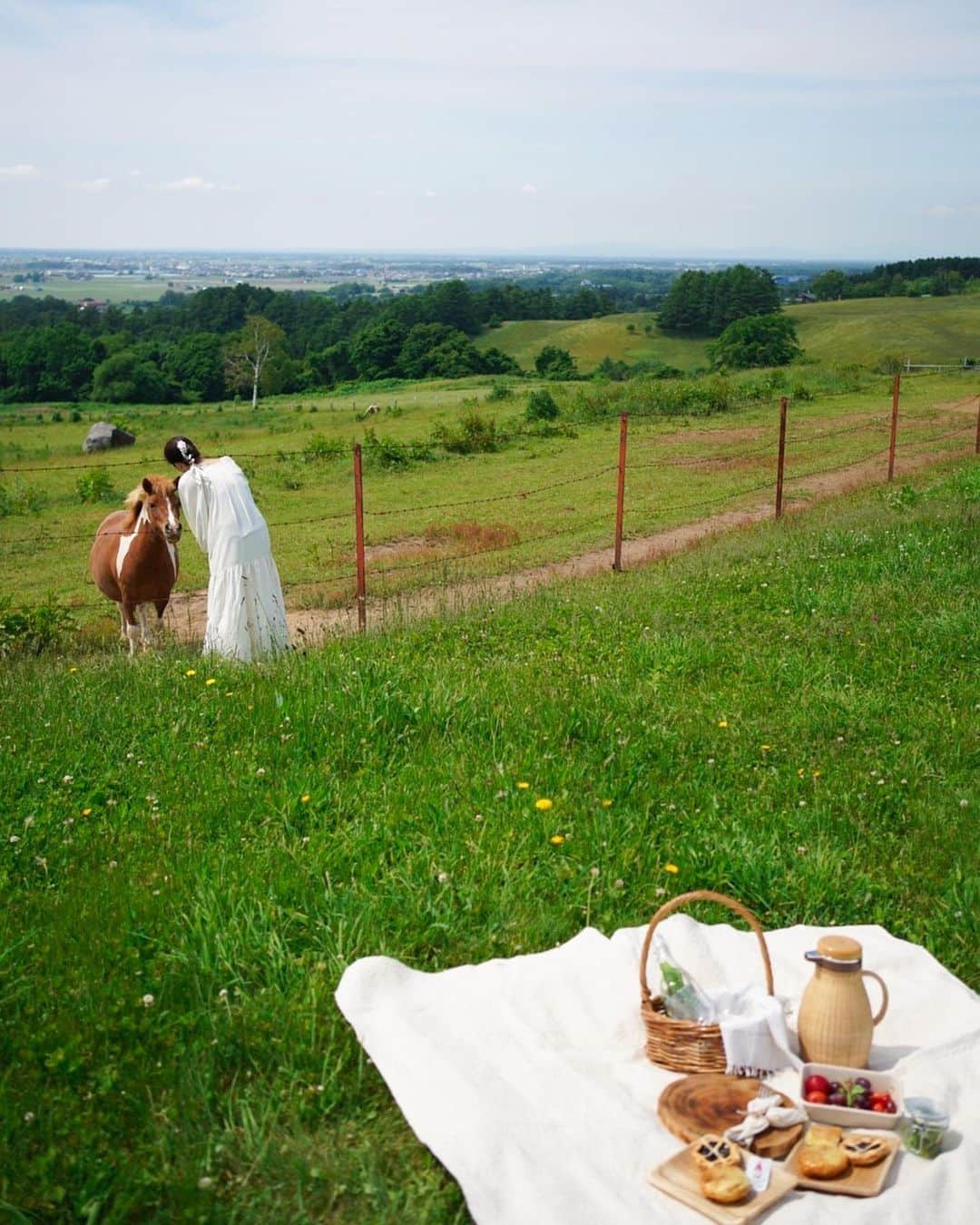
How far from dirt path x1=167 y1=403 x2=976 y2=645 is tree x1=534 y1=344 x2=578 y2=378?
45326 millimetres

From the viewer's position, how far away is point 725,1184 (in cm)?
345

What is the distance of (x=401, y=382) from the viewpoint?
217 ft

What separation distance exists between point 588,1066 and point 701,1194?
71 cm

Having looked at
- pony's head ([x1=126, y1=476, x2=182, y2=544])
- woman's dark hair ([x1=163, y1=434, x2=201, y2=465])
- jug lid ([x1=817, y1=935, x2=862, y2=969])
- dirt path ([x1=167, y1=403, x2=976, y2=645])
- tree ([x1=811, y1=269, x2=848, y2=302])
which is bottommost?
dirt path ([x1=167, y1=403, x2=976, y2=645])

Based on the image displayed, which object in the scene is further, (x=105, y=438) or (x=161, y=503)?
(x=105, y=438)

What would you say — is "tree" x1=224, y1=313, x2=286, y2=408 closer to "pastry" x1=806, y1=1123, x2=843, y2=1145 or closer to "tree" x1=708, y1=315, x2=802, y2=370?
"tree" x1=708, y1=315, x2=802, y2=370

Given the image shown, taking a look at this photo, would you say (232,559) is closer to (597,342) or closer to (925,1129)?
(925,1129)

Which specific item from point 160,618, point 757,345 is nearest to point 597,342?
point 757,345

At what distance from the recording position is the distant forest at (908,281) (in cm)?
9700

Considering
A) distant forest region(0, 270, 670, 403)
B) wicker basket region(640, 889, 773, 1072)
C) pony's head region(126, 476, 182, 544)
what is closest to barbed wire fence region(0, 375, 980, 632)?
pony's head region(126, 476, 182, 544)

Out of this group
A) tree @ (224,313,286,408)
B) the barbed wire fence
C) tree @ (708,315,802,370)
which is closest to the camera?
the barbed wire fence

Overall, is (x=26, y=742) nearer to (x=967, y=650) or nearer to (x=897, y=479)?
(x=967, y=650)

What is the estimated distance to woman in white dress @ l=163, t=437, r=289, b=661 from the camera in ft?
30.9

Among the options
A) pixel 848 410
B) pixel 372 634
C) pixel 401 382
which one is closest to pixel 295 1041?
pixel 372 634
